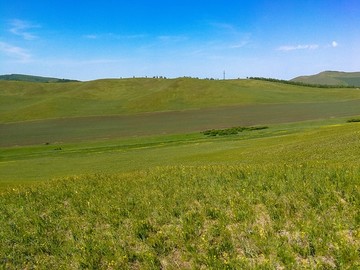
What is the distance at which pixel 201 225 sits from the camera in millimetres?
10953

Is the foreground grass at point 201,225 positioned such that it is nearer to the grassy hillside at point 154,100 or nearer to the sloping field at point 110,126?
A: the sloping field at point 110,126

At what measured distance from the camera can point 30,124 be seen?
130750 mm

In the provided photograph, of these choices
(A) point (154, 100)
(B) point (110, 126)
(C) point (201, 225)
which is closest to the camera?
(C) point (201, 225)

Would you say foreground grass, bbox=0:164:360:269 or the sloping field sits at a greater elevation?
foreground grass, bbox=0:164:360:269

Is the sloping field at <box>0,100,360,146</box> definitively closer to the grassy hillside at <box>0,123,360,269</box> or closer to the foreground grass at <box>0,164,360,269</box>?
the grassy hillside at <box>0,123,360,269</box>

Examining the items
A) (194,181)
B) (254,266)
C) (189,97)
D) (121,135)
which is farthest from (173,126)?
(254,266)

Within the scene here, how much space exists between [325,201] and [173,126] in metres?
93.8

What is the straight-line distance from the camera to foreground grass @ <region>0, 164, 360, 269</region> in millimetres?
9125

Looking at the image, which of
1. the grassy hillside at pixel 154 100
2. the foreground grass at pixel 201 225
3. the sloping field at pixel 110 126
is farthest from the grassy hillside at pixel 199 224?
the grassy hillside at pixel 154 100

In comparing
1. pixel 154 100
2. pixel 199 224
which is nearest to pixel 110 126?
pixel 154 100

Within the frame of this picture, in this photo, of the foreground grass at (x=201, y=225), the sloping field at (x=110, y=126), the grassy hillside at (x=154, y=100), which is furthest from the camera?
the grassy hillside at (x=154, y=100)

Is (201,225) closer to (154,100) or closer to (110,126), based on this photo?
(110,126)

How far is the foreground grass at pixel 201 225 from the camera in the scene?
912 cm

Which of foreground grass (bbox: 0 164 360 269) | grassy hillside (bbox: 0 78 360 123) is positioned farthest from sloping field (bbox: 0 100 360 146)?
foreground grass (bbox: 0 164 360 269)
